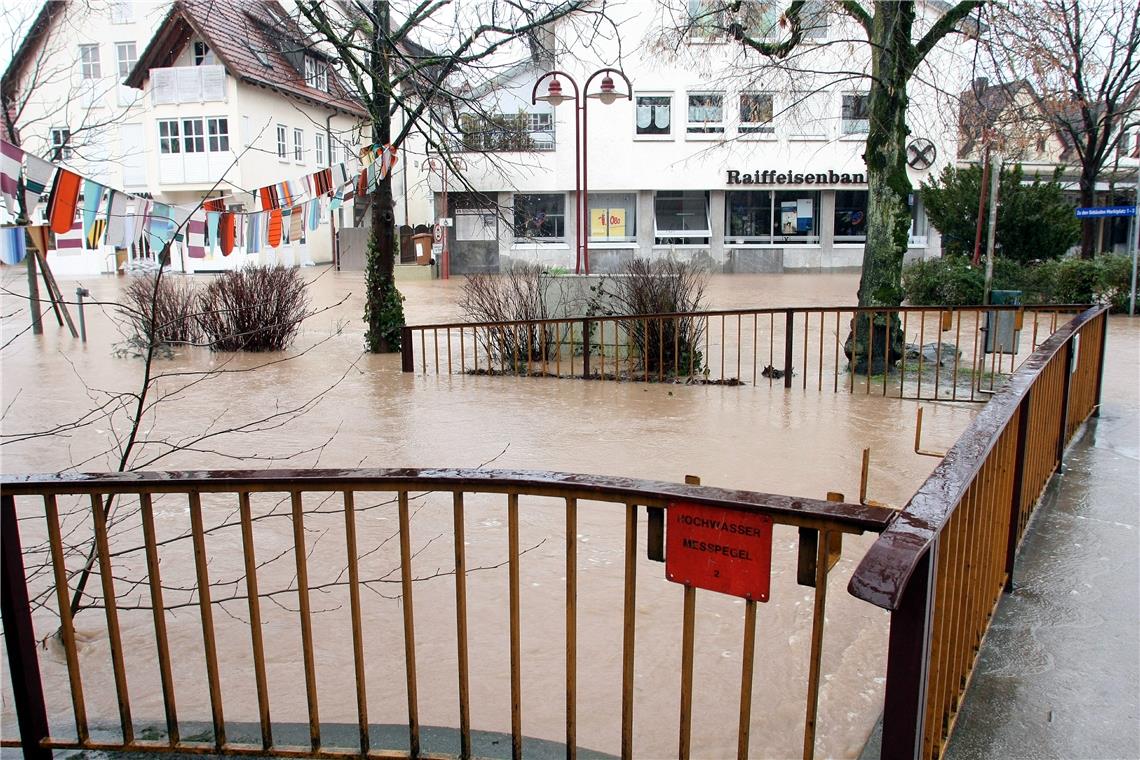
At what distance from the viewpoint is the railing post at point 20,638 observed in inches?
99.9

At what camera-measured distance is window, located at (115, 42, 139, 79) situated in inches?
1382

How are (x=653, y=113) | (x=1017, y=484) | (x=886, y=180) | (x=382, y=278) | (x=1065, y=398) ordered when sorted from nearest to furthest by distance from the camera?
(x=1017, y=484) < (x=1065, y=398) < (x=886, y=180) < (x=382, y=278) < (x=653, y=113)

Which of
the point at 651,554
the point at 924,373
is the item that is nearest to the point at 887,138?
the point at 924,373

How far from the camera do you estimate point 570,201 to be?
113 feet

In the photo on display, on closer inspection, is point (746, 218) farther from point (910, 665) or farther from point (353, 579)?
point (910, 665)

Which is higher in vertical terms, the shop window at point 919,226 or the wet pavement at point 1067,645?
the shop window at point 919,226

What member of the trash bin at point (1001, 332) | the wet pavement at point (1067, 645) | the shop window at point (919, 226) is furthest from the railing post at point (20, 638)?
the shop window at point (919, 226)

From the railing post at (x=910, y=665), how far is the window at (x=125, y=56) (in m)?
39.1

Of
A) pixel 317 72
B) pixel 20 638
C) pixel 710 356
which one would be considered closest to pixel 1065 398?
pixel 20 638

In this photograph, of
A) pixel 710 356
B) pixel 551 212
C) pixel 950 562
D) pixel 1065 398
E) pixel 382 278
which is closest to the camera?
pixel 950 562

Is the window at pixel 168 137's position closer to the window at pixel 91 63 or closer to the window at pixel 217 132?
the window at pixel 217 132

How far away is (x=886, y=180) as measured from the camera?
11.7 m

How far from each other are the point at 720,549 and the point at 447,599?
101 inches

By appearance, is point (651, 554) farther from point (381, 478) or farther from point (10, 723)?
point (10, 723)
